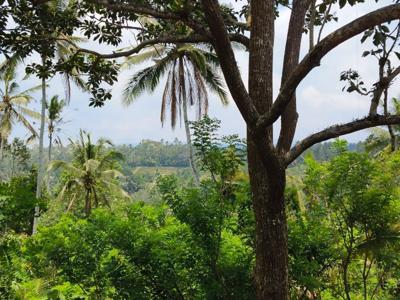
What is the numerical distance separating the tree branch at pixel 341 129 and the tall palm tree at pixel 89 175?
20.8 meters

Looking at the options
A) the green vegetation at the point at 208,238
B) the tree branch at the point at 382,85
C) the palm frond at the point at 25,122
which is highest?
the palm frond at the point at 25,122

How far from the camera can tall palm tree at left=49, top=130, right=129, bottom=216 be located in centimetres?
2430

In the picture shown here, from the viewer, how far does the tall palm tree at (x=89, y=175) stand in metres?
24.3

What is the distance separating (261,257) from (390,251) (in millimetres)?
3452

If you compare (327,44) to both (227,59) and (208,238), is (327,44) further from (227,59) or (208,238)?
(208,238)

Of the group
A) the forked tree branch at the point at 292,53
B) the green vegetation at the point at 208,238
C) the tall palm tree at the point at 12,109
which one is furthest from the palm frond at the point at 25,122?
the forked tree branch at the point at 292,53

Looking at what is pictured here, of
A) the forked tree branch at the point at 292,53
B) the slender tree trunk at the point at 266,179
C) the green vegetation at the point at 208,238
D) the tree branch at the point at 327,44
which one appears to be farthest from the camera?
the green vegetation at the point at 208,238

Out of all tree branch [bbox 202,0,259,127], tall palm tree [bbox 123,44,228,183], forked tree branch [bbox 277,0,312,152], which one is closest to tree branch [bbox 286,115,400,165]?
tree branch [bbox 202,0,259,127]

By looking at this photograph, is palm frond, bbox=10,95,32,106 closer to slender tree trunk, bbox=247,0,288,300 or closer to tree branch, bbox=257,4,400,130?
slender tree trunk, bbox=247,0,288,300

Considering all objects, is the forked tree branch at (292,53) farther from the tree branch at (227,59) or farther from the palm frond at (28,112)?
the palm frond at (28,112)

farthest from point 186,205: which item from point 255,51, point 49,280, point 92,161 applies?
point 92,161

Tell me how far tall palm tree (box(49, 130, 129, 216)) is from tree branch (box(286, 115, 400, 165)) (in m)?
20.8

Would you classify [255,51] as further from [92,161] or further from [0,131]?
[0,131]

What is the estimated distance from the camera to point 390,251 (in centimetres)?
659
